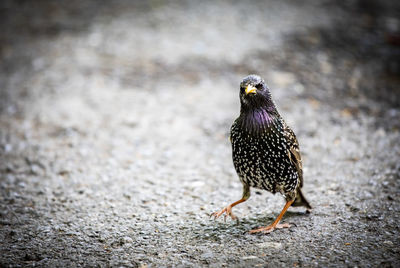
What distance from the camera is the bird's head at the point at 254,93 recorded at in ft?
11.4

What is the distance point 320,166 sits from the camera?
16.0 ft

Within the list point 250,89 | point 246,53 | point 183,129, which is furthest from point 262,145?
point 246,53

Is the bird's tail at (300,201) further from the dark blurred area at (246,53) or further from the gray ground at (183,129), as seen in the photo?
the dark blurred area at (246,53)

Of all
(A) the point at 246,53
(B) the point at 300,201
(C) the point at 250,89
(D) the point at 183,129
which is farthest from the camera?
(A) the point at 246,53

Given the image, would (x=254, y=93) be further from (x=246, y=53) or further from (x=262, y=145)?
(x=246, y=53)

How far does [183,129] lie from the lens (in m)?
5.82

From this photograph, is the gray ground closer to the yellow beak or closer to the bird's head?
the bird's head

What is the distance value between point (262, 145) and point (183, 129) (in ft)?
7.95

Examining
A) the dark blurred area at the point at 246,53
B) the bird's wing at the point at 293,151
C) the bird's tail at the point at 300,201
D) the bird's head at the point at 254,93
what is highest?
the dark blurred area at the point at 246,53

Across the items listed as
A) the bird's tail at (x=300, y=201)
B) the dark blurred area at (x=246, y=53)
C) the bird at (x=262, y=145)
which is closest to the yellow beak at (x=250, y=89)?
the bird at (x=262, y=145)

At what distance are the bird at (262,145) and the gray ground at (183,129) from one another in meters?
0.44

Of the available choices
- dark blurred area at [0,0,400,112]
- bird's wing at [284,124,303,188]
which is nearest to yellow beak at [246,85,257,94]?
bird's wing at [284,124,303,188]

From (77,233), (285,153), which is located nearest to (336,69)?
(285,153)

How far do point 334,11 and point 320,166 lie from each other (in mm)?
5270
